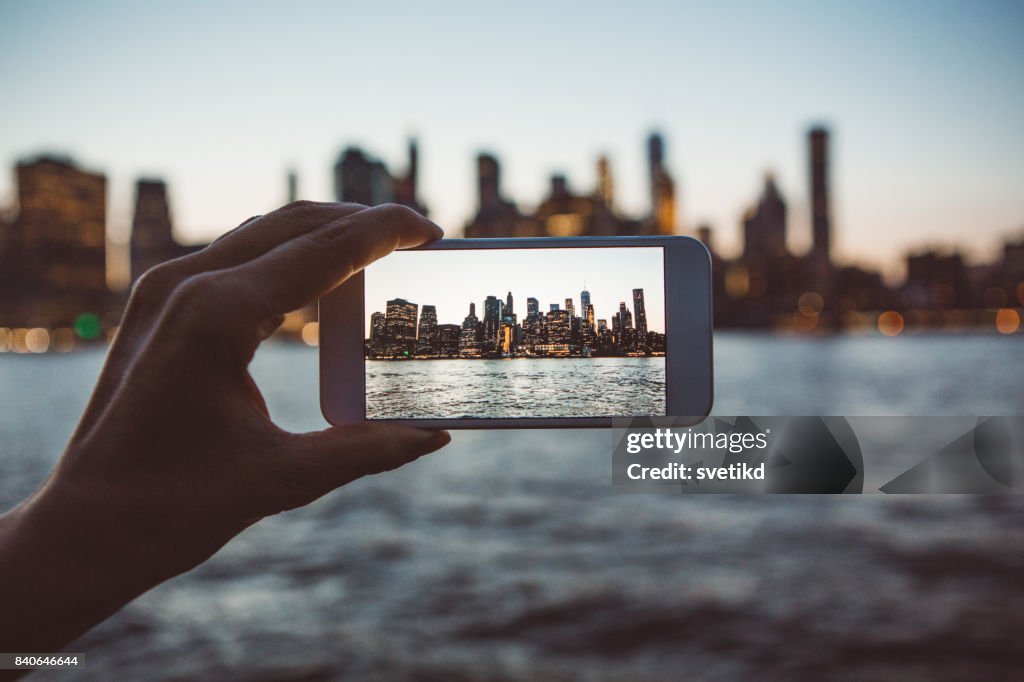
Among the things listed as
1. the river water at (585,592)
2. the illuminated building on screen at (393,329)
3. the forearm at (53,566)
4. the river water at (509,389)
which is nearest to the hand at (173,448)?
the forearm at (53,566)

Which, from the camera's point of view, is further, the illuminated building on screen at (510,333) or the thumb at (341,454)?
the illuminated building on screen at (510,333)

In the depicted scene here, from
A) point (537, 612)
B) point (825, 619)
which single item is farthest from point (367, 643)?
point (825, 619)

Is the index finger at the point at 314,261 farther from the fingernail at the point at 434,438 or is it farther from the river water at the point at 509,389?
the river water at the point at 509,389

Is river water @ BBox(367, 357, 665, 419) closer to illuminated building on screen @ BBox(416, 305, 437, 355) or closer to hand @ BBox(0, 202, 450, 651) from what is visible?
illuminated building on screen @ BBox(416, 305, 437, 355)

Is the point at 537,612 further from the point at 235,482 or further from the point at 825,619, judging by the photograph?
the point at 235,482

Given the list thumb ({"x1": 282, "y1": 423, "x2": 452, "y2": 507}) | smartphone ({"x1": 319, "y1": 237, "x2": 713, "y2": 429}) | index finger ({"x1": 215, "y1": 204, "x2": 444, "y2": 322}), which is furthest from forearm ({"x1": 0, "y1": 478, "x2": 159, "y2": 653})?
smartphone ({"x1": 319, "y1": 237, "x2": 713, "y2": 429})
